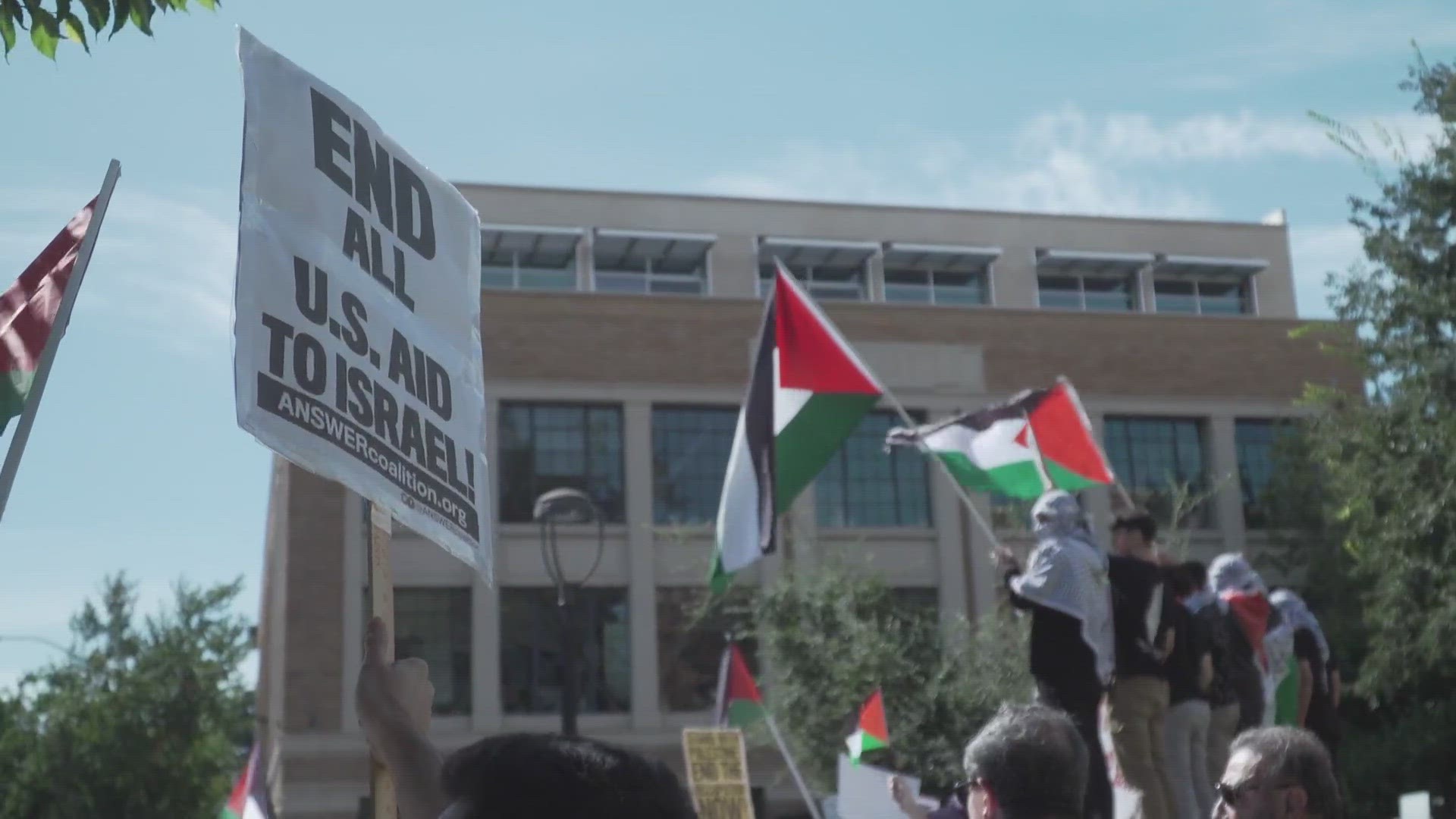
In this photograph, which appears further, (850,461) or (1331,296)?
(850,461)

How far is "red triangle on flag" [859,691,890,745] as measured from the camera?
1473cm

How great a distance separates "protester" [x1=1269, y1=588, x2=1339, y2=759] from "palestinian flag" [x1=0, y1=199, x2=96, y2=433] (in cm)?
657

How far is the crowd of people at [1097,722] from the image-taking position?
1754mm

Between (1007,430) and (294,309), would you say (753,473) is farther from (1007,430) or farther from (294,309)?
(294,309)

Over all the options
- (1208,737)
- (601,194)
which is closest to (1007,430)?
(1208,737)

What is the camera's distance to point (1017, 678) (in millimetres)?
29172

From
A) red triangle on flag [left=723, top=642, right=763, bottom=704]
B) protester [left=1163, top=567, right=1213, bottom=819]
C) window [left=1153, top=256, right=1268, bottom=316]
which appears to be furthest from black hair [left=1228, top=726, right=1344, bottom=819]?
window [left=1153, top=256, right=1268, bottom=316]

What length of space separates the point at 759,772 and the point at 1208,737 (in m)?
25.7

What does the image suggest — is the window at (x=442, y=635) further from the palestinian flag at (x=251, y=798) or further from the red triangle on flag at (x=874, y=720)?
the red triangle on flag at (x=874, y=720)

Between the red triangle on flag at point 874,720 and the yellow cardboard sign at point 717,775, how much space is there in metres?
2.26

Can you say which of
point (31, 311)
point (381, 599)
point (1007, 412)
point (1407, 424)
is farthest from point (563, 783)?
point (1407, 424)

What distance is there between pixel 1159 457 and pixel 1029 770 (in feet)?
110

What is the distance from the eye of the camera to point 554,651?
108 ft

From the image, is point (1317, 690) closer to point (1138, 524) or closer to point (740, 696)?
point (1138, 524)
